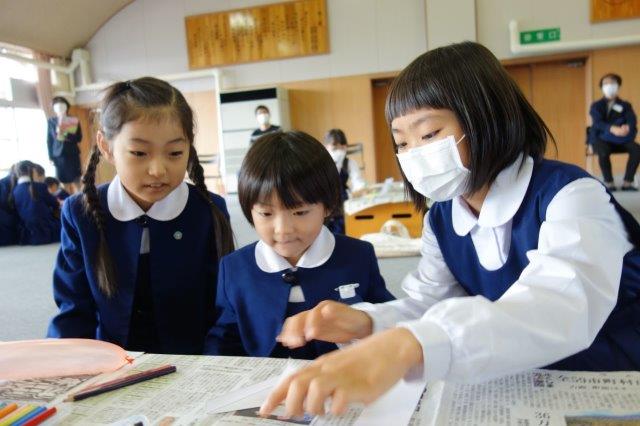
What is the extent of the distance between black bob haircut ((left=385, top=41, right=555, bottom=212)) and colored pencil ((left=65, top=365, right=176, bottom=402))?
1.81 ft

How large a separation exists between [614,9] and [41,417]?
25.3 ft

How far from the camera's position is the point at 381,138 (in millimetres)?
7805

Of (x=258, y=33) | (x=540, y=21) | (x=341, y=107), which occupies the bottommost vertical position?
(x=341, y=107)

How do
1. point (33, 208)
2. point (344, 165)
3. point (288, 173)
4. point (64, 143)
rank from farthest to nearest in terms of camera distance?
point (64, 143), point (33, 208), point (344, 165), point (288, 173)

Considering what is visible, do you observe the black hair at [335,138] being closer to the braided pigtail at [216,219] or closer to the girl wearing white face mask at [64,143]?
the braided pigtail at [216,219]

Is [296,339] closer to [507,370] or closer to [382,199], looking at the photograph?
[507,370]

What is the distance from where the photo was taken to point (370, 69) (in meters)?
7.45

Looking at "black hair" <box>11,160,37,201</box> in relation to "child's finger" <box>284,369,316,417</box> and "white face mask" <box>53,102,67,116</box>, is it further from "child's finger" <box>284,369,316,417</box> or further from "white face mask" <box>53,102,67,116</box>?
"child's finger" <box>284,369,316,417</box>

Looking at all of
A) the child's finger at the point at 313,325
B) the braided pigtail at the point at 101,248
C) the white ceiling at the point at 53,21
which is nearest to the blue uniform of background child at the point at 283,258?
the braided pigtail at the point at 101,248

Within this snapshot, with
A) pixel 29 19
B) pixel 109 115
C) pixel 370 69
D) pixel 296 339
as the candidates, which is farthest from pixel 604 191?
pixel 29 19

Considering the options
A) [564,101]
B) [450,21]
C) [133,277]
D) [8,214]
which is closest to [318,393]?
[133,277]

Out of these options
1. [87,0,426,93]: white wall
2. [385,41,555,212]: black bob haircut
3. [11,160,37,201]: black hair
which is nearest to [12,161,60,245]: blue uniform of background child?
[11,160,37,201]: black hair

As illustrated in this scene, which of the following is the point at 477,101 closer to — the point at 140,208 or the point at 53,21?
the point at 140,208

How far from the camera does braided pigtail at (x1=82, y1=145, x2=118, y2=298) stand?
1189mm
